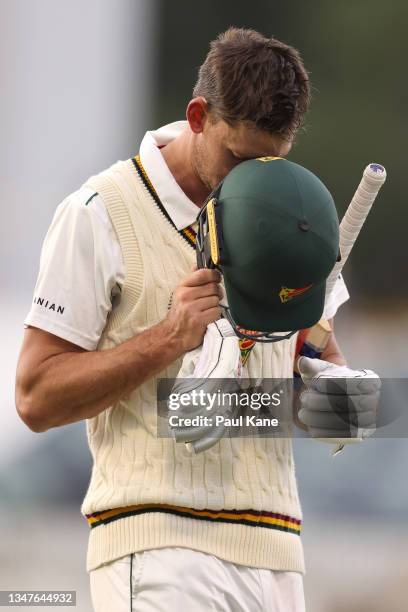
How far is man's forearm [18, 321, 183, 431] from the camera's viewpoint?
85.3 inches

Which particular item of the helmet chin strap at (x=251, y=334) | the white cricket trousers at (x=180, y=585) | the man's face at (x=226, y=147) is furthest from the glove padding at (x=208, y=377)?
the man's face at (x=226, y=147)

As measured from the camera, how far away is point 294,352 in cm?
247

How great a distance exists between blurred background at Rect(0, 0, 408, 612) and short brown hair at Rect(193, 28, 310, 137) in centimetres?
221

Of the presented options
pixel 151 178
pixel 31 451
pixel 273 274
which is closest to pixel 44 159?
pixel 31 451

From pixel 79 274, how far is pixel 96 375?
190mm

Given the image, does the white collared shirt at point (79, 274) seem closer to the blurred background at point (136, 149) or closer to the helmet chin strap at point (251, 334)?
the helmet chin strap at point (251, 334)

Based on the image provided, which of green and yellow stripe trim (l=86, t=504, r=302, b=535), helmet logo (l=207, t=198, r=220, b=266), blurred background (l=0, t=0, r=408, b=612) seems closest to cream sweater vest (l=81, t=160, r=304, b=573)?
green and yellow stripe trim (l=86, t=504, r=302, b=535)

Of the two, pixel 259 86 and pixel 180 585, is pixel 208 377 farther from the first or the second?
pixel 259 86

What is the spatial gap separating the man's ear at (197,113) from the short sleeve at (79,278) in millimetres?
264

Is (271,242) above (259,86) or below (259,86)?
below

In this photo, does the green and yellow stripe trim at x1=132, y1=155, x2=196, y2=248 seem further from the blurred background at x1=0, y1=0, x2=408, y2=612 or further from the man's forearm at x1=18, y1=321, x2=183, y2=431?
the blurred background at x1=0, y1=0, x2=408, y2=612

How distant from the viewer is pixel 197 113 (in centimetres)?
234

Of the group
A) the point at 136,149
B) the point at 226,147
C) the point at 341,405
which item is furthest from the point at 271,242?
the point at 136,149

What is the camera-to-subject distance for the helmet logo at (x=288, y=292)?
2086 mm
